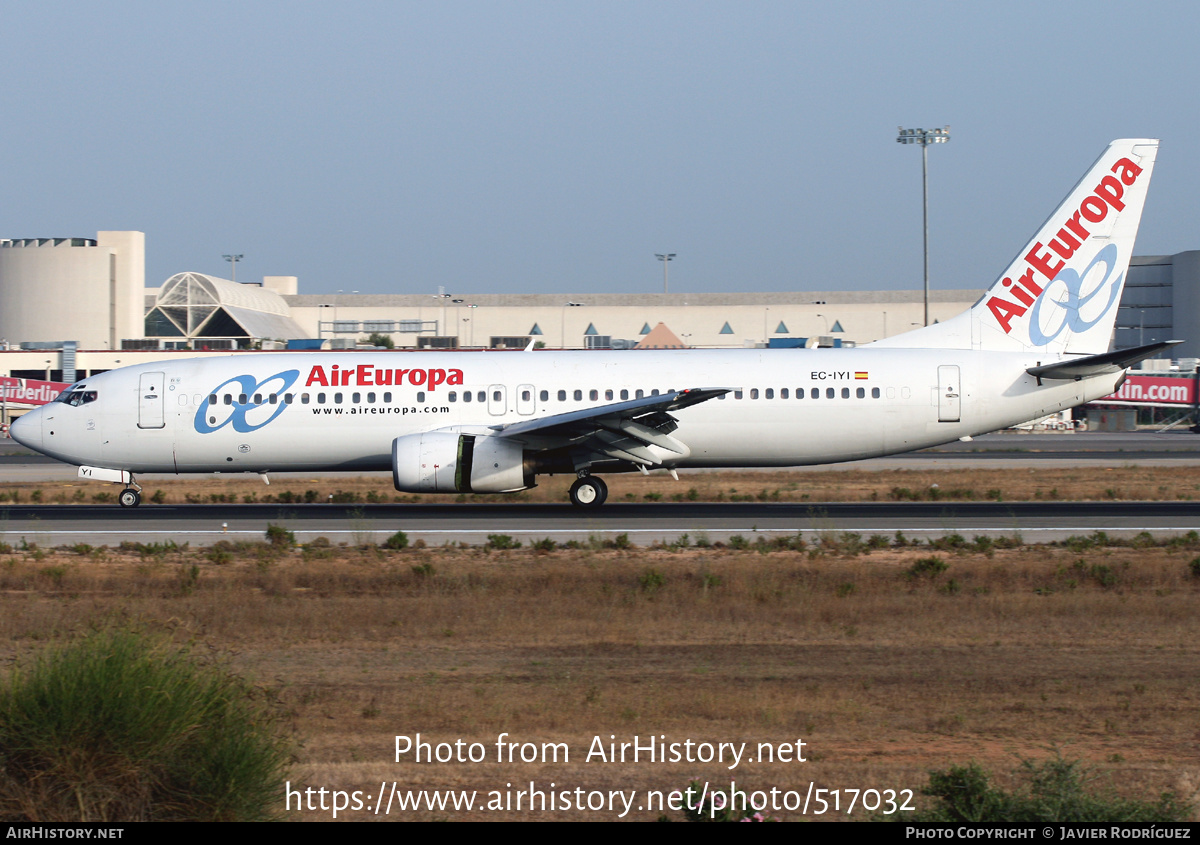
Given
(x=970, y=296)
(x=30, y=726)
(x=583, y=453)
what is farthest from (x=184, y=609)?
(x=970, y=296)

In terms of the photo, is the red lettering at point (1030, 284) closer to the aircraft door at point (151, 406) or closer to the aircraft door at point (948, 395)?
the aircraft door at point (948, 395)

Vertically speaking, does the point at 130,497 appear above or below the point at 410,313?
below

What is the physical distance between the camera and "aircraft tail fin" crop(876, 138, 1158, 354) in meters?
25.5

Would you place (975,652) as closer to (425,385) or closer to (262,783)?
(262,783)

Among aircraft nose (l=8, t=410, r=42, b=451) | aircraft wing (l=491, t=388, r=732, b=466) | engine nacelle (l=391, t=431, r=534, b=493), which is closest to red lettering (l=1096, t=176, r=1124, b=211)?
aircraft wing (l=491, t=388, r=732, b=466)

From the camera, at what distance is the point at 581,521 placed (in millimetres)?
22359

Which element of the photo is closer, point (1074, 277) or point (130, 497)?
point (1074, 277)

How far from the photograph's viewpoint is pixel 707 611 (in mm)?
13727

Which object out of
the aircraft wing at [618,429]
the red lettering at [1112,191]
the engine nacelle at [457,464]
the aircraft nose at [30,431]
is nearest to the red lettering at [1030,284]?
the red lettering at [1112,191]

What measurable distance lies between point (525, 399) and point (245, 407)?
639 centimetres

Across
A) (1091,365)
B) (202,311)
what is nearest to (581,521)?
(1091,365)

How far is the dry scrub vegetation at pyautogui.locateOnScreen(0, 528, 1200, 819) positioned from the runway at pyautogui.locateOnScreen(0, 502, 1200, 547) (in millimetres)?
1691

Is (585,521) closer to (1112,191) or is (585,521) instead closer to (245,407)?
(245,407)

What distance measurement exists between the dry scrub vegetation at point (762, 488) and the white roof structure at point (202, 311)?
56.5 meters
